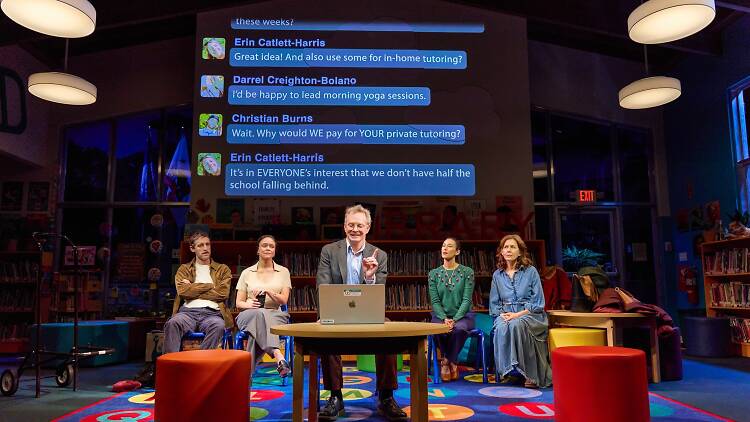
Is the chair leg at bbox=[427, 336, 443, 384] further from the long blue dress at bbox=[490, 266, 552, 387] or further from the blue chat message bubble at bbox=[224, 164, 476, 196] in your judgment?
the blue chat message bubble at bbox=[224, 164, 476, 196]

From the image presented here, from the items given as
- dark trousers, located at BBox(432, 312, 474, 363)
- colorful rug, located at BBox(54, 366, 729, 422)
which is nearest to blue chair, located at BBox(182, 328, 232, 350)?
colorful rug, located at BBox(54, 366, 729, 422)

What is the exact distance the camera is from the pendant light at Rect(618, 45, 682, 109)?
574 centimetres

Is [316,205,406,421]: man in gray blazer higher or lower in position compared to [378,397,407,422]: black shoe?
higher

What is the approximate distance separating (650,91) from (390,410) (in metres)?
4.50

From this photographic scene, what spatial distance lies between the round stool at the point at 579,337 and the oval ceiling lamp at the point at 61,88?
16.7 ft

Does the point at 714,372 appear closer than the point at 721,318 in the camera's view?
Yes

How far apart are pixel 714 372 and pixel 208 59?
638cm

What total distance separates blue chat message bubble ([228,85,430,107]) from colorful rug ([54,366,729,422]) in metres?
3.49

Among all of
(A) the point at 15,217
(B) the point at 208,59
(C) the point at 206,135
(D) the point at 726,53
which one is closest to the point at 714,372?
(D) the point at 726,53

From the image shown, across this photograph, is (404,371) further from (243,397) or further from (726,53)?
(726,53)

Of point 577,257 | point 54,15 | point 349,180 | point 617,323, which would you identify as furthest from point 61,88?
point 577,257

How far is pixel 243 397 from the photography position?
2766 millimetres

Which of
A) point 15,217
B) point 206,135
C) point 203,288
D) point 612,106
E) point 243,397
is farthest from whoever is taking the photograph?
point 612,106

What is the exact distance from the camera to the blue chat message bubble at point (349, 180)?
262 inches
